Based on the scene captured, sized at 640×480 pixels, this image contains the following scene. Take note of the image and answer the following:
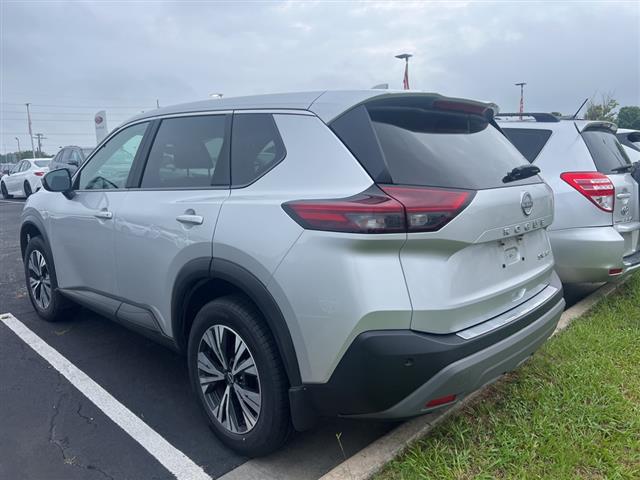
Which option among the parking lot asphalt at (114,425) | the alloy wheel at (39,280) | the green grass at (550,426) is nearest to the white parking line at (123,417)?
the parking lot asphalt at (114,425)

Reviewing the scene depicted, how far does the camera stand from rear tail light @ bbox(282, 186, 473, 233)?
2.14m

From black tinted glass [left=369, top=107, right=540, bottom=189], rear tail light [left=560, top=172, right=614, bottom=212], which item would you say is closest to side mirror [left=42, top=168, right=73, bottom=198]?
black tinted glass [left=369, top=107, right=540, bottom=189]

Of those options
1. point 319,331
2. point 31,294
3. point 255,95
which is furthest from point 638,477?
point 31,294

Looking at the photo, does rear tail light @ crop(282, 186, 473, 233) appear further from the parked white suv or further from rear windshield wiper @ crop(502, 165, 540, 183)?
the parked white suv

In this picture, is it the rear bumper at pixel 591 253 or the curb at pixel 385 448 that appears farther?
the rear bumper at pixel 591 253

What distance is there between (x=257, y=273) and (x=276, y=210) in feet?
1.01

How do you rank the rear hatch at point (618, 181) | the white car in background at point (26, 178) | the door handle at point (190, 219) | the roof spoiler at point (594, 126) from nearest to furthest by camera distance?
the door handle at point (190, 219) → the rear hatch at point (618, 181) → the roof spoiler at point (594, 126) → the white car in background at point (26, 178)

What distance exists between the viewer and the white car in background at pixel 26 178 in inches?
732

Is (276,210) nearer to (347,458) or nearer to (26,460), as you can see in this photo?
(347,458)

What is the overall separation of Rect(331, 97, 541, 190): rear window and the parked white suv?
6.07ft

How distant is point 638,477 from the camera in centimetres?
240

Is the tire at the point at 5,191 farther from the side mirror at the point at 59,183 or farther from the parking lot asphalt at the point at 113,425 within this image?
the side mirror at the point at 59,183

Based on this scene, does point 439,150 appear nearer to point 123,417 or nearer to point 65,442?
point 123,417

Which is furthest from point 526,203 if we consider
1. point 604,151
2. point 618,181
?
point 604,151
